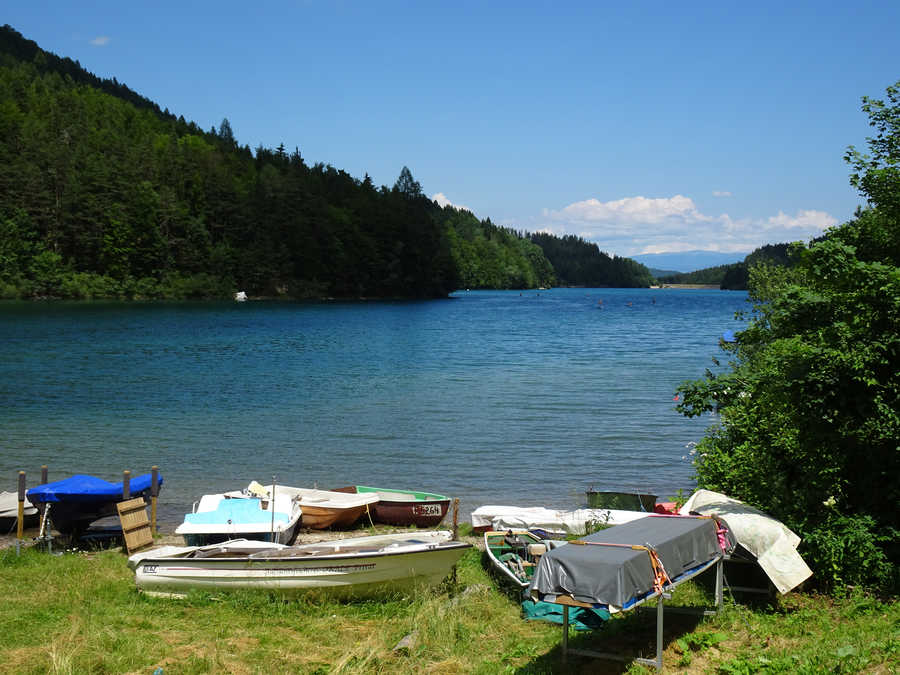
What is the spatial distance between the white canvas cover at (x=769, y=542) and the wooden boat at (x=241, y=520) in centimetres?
791

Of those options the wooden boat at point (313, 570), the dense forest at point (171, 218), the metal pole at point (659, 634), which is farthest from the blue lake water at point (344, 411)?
the dense forest at point (171, 218)

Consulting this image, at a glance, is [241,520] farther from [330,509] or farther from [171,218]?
[171,218]

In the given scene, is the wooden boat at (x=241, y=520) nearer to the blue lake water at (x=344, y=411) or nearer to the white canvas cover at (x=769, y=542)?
the blue lake water at (x=344, y=411)

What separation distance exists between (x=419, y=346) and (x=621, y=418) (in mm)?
32215

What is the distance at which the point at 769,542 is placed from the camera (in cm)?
991

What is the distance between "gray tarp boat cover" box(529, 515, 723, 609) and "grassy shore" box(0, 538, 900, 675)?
3.46 ft

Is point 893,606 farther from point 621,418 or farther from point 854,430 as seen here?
point 621,418

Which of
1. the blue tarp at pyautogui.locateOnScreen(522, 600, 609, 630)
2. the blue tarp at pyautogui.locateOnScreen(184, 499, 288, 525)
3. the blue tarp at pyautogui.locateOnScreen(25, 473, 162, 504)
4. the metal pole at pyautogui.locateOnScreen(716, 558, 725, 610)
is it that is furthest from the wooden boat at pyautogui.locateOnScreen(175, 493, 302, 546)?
the metal pole at pyautogui.locateOnScreen(716, 558, 725, 610)

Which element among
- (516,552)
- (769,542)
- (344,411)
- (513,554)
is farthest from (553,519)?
(344,411)

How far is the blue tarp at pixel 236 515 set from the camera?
15040 mm

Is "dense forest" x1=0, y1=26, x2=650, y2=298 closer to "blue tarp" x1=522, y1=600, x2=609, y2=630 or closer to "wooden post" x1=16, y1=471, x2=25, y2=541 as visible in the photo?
"wooden post" x1=16, y1=471, x2=25, y2=541

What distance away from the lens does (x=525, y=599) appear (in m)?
11.2

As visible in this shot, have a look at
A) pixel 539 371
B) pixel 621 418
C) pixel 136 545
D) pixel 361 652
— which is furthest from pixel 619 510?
pixel 539 371

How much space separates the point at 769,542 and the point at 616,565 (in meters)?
3.30
